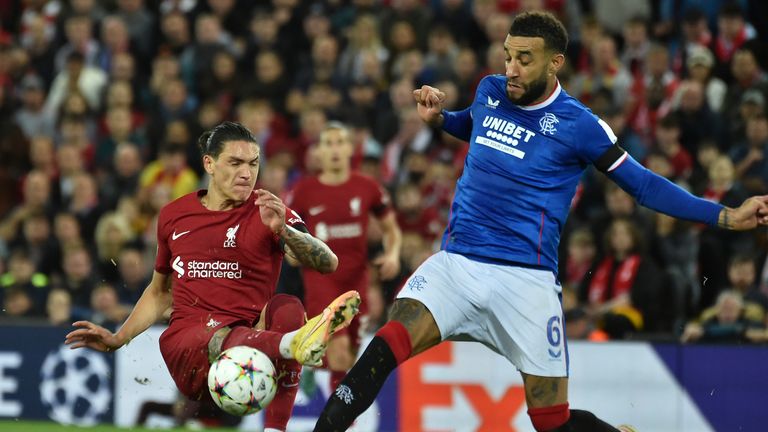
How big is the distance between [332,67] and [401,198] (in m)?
2.66

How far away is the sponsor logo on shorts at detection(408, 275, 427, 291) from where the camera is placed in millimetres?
7379

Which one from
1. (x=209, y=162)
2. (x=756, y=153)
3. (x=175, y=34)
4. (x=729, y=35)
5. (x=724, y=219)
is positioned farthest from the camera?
(x=175, y=34)

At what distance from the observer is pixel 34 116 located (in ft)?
54.8

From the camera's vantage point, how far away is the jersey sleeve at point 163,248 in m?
8.01

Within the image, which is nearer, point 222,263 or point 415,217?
point 222,263

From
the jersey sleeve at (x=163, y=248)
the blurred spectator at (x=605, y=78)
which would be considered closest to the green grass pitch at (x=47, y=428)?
the jersey sleeve at (x=163, y=248)

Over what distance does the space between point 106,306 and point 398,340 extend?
664cm

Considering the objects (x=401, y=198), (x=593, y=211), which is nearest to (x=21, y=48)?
(x=401, y=198)

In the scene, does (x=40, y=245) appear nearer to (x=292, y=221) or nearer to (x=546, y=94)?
(x=292, y=221)

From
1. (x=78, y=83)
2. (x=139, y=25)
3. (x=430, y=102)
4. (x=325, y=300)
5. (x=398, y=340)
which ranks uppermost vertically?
(x=139, y=25)

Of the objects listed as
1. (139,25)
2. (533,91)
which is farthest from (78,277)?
(533,91)

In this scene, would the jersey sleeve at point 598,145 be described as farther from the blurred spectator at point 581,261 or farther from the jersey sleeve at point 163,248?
the blurred spectator at point 581,261

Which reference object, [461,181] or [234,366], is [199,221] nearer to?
[234,366]

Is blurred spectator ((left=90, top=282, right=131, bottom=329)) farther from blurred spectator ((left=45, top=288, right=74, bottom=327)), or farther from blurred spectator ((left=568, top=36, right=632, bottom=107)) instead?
blurred spectator ((left=568, top=36, right=632, bottom=107))
